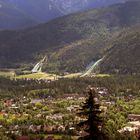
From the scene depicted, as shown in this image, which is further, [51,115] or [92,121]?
[51,115]

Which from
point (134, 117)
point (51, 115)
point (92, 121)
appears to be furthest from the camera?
point (51, 115)

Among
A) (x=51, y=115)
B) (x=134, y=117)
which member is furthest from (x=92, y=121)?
(x=51, y=115)

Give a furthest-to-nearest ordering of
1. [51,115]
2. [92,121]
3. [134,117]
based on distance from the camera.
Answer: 1. [51,115]
2. [134,117]
3. [92,121]

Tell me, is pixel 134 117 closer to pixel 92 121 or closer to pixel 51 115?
pixel 51 115

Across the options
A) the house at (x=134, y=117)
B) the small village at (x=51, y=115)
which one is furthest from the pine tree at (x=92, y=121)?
the house at (x=134, y=117)

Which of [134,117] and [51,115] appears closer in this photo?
[134,117]

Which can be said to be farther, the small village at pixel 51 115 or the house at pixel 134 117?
the house at pixel 134 117

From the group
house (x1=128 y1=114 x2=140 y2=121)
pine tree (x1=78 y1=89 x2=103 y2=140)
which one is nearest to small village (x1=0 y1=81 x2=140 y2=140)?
house (x1=128 y1=114 x2=140 y2=121)

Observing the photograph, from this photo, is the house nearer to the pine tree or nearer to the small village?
the small village

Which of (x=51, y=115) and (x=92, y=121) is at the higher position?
(x=92, y=121)

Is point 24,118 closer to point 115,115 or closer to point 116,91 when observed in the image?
point 115,115

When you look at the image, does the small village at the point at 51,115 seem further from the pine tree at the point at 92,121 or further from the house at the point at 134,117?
the pine tree at the point at 92,121

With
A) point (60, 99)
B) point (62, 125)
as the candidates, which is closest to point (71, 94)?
point (60, 99)
